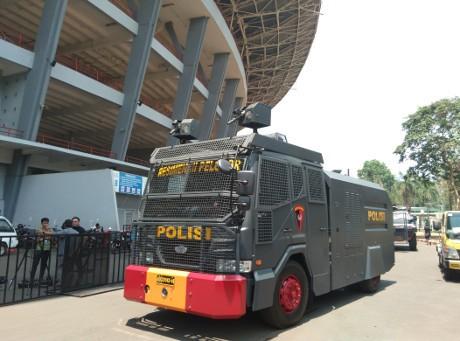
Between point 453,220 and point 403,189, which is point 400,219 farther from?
point 403,189

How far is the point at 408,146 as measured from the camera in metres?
35.8

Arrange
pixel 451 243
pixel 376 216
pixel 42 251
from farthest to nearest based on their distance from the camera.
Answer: pixel 451 243 → pixel 376 216 → pixel 42 251

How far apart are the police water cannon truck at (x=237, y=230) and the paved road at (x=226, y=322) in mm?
444

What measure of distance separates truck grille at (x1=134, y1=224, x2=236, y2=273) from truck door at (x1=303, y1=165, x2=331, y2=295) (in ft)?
6.46

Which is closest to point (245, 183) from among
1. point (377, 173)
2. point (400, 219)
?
point (400, 219)

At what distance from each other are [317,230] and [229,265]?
7.70 ft

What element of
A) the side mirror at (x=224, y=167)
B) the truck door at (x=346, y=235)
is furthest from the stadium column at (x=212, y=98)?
the side mirror at (x=224, y=167)

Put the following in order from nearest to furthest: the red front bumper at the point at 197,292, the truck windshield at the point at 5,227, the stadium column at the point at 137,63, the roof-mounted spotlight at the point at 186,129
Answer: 1. the red front bumper at the point at 197,292
2. the roof-mounted spotlight at the point at 186,129
3. the truck windshield at the point at 5,227
4. the stadium column at the point at 137,63

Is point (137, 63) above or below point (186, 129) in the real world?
above

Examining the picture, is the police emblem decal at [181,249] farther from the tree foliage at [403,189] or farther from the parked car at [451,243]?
the tree foliage at [403,189]

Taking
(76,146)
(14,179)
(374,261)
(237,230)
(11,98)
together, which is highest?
(76,146)

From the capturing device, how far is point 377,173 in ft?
335

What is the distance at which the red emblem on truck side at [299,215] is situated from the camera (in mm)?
6618

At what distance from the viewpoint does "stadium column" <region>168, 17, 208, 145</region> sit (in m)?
28.7
